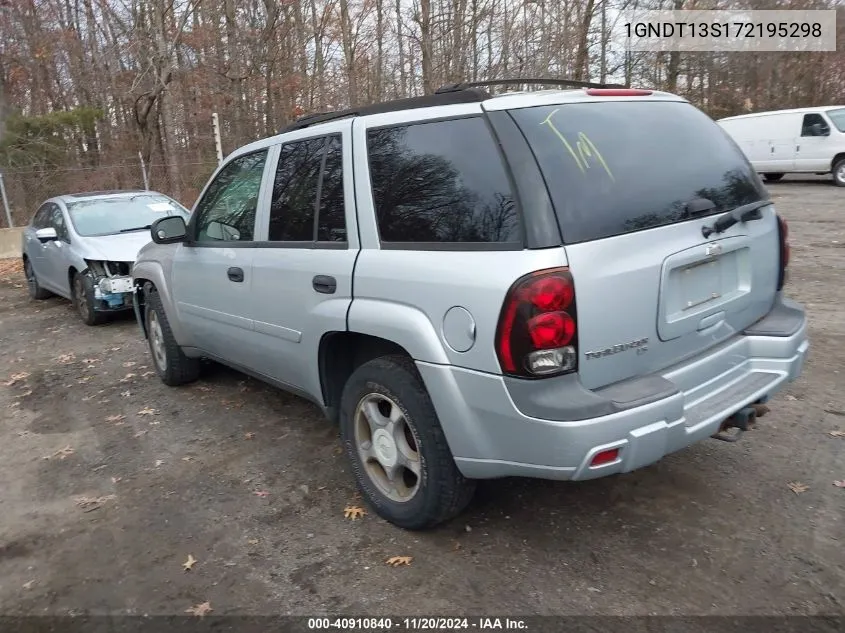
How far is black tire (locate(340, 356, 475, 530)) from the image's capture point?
286 centimetres

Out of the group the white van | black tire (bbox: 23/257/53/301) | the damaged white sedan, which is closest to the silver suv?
the damaged white sedan

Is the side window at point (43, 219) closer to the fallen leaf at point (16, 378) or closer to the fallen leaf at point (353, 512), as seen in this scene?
A: the fallen leaf at point (16, 378)

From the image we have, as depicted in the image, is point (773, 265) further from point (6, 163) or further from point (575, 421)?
point (6, 163)

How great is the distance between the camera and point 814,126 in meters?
17.2

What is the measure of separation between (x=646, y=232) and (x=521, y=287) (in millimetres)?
642

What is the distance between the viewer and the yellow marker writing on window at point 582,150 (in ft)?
8.70

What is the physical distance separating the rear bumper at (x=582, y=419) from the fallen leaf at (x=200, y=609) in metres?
1.20

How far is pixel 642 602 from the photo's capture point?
2.58 m

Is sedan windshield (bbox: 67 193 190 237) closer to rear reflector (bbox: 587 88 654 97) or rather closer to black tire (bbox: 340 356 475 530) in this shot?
black tire (bbox: 340 356 475 530)

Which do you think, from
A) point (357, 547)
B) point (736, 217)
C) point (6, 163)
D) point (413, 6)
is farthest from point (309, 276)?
point (6, 163)

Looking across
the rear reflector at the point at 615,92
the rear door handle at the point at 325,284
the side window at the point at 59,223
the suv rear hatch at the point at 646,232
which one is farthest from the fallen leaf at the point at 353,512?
the side window at the point at 59,223

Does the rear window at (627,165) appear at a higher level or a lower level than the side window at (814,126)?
lower

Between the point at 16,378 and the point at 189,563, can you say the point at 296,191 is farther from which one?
the point at 16,378

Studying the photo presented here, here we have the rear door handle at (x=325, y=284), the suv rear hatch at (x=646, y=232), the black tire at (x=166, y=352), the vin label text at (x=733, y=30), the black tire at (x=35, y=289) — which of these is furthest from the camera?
the vin label text at (x=733, y=30)
